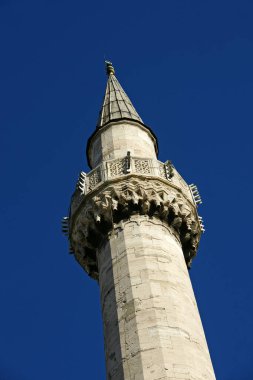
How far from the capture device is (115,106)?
16.0 m

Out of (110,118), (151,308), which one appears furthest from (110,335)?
(110,118)

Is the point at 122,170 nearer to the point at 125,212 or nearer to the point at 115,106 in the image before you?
the point at 125,212

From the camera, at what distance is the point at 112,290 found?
446 inches

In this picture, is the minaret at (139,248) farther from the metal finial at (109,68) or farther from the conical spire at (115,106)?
the metal finial at (109,68)

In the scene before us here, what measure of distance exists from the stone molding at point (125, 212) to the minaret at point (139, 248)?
2cm

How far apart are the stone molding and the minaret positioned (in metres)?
0.02

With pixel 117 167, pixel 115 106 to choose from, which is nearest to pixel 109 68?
pixel 115 106

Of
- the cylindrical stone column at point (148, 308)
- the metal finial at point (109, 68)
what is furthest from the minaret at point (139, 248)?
the metal finial at point (109, 68)

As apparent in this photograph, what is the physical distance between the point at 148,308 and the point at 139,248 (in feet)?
4.44

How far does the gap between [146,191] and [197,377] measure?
390cm

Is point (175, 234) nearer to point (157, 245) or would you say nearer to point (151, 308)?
point (157, 245)

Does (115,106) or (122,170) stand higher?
(115,106)

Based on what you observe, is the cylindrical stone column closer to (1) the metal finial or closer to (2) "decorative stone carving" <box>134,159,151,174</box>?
(2) "decorative stone carving" <box>134,159,151,174</box>

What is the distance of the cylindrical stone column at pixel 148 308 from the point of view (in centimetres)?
986
